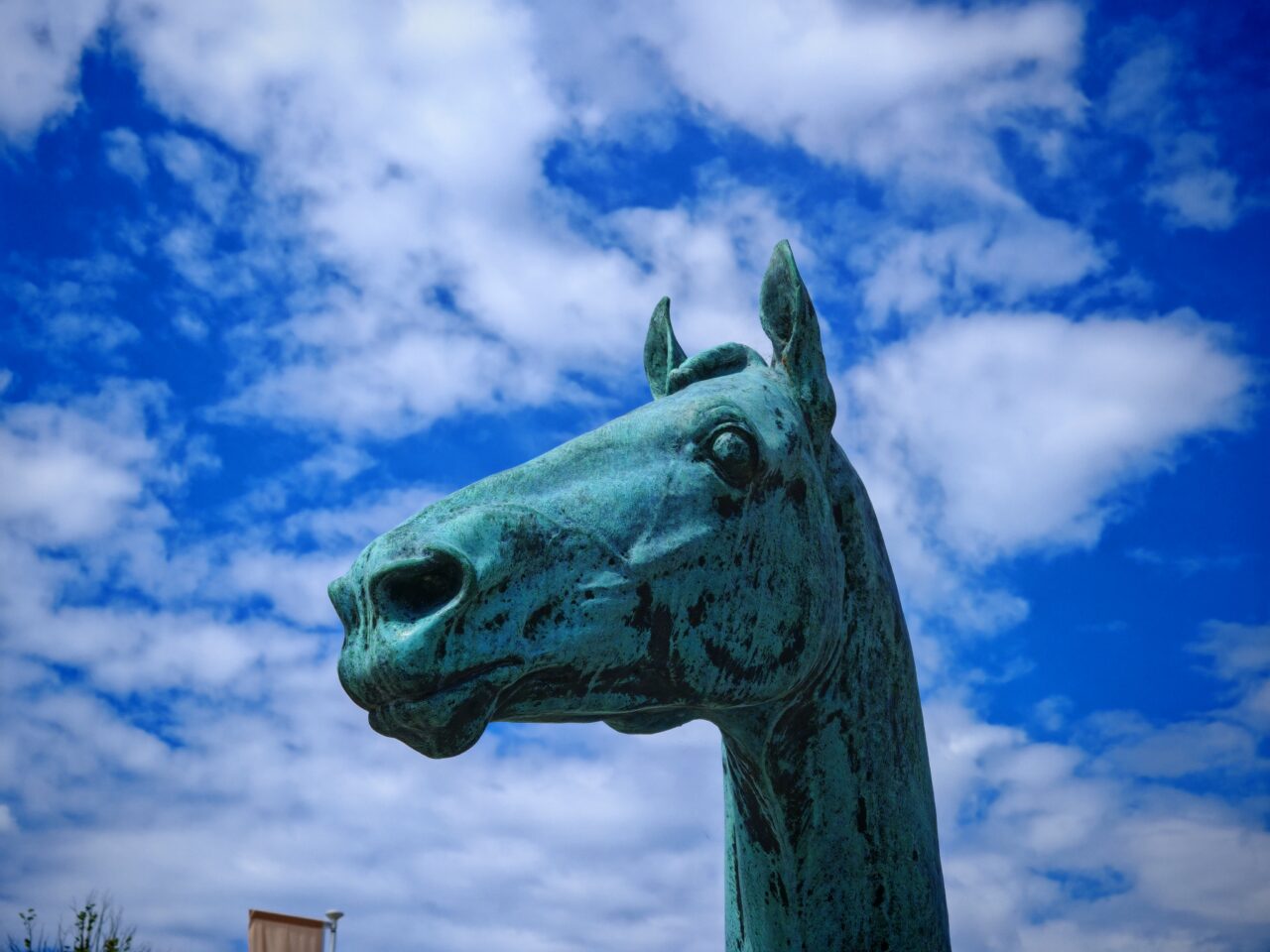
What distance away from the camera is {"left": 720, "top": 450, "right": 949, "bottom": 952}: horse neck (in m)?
2.84

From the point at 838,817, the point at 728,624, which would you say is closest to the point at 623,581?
the point at 728,624

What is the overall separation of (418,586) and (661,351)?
1.73m

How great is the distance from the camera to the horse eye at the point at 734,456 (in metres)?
2.69

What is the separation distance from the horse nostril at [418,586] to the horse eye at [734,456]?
0.76 meters

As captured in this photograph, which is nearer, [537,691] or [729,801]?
[537,691]

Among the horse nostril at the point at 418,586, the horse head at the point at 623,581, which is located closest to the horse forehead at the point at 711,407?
the horse head at the point at 623,581

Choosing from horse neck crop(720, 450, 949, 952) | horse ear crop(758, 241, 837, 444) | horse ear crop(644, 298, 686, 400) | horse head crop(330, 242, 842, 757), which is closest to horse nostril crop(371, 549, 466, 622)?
horse head crop(330, 242, 842, 757)

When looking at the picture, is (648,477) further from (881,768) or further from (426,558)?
(881,768)

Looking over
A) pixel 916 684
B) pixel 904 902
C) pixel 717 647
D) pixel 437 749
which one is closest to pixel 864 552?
pixel 916 684

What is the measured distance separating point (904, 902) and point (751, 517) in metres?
1.08

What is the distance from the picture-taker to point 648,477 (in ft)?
8.57

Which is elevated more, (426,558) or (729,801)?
(426,558)

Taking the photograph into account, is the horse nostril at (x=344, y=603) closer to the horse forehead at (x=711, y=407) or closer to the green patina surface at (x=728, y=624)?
the green patina surface at (x=728, y=624)

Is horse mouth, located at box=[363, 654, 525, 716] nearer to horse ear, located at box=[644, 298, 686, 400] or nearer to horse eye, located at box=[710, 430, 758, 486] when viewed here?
horse eye, located at box=[710, 430, 758, 486]
